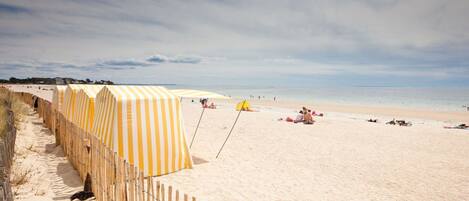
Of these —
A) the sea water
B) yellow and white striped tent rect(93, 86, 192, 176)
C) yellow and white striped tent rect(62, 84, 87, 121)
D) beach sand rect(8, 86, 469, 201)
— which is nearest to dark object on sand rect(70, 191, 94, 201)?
yellow and white striped tent rect(93, 86, 192, 176)

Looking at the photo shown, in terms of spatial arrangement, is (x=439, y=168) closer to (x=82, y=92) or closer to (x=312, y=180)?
(x=312, y=180)

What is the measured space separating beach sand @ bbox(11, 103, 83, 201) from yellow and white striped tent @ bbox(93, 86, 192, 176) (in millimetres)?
1151

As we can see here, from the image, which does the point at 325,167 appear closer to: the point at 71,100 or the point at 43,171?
the point at 43,171

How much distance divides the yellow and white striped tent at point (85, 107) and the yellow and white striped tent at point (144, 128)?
7.09 feet

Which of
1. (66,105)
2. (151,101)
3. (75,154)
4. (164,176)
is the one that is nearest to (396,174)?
(164,176)

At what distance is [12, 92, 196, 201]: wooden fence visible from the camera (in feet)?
12.5

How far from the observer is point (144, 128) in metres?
6.81

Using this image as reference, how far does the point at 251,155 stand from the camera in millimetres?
9766

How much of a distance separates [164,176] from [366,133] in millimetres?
11660

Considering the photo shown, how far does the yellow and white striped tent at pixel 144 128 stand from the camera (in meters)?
6.62

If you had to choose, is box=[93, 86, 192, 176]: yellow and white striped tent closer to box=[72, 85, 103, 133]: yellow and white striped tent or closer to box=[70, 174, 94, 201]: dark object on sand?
box=[70, 174, 94, 201]: dark object on sand

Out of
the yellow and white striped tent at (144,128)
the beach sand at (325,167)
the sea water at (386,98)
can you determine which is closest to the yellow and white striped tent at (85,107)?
the yellow and white striped tent at (144,128)

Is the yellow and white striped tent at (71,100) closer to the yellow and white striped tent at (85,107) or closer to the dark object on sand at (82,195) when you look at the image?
the yellow and white striped tent at (85,107)

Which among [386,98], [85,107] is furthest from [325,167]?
[386,98]
